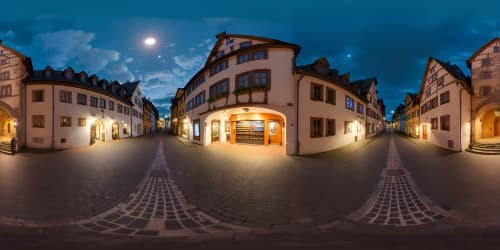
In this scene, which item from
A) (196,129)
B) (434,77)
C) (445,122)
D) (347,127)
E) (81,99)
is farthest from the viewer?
(196,129)

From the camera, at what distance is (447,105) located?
2002cm

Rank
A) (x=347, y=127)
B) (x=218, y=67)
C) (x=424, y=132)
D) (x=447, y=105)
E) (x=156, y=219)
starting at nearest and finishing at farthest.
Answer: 1. (x=156, y=219)
2. (x=218, y=67)
3. (x=447, y=105)
4. (x=347, y=127)
5. (x=424, y=132)

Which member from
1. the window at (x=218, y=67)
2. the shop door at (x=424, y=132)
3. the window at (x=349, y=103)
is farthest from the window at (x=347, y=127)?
the shop door at (x=424, y=132)

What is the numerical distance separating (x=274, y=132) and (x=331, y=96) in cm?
567

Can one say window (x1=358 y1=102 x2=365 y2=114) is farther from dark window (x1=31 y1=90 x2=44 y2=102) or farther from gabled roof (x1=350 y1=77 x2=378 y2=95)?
dark window (x1=31 y1=90 x2=44 y2=102)

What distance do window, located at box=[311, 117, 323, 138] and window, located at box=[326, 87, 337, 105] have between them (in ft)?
7.30

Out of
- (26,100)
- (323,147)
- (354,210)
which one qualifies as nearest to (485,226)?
(354,210)

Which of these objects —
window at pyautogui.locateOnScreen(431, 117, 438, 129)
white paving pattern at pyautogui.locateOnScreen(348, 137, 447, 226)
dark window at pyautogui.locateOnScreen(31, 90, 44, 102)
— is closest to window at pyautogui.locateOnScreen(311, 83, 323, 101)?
white paving pattern at pyautogui.locateOnScreen(348, 137, 447, 226)

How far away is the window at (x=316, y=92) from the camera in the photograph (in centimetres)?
1592

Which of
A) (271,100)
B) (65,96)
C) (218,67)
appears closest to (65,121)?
(65,96)

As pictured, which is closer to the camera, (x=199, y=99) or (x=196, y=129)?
(x=199, y=99)

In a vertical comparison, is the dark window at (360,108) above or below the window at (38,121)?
above

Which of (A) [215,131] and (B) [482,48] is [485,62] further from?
(A) [215,131]

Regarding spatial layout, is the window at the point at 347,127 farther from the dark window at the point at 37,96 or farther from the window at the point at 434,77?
the dark window at the point at 37,96
